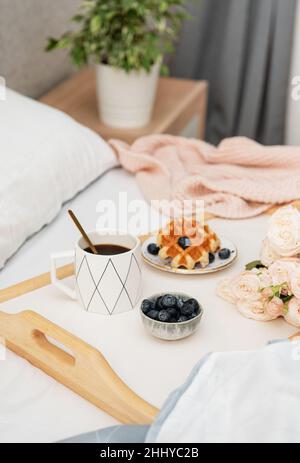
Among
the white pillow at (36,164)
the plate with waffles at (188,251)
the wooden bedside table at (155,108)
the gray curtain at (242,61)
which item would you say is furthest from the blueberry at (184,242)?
the gray curtain at (242,61)

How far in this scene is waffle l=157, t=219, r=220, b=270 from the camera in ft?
3.57

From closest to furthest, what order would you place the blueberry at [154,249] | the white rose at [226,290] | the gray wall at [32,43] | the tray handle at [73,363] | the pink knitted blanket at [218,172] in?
1. the tray handle at [73,363]
2. the white rose at [226,290]
3. the blueberry at [154,249]
4. the pink knitted blanket at [218,172]
5. the gray wall at [32,43]

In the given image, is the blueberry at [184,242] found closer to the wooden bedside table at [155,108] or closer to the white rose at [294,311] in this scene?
the white rose at [294,311]

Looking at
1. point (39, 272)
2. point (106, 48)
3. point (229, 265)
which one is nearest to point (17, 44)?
point (106, 48)

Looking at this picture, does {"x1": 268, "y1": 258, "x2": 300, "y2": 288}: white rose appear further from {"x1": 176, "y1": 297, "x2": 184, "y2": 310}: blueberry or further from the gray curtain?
the gray curtain

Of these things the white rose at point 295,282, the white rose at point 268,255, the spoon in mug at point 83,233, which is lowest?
the white rose at point 268,255

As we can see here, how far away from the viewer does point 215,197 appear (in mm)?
1391

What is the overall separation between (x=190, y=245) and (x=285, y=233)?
0.17 m

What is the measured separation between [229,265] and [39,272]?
0.33 metres

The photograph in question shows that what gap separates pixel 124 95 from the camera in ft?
6.07

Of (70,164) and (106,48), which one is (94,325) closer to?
(70,164)

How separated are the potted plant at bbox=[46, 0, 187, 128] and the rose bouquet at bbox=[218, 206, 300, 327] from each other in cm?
90

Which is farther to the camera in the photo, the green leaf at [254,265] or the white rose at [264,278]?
the green leaf at [254,265]

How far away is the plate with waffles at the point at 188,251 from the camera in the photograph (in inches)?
42.8
